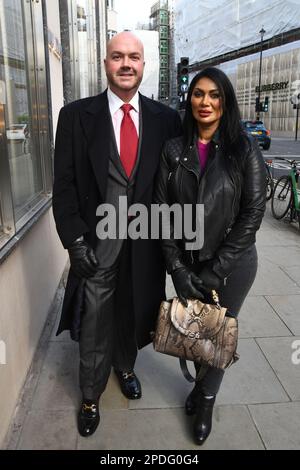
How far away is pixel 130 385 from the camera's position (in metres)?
2.55

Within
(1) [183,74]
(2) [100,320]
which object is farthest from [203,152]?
(1) [183,74]

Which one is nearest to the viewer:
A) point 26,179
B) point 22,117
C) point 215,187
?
point 215,187

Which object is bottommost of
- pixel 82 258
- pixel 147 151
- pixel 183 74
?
pixel 82 258

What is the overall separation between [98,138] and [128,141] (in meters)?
0.15

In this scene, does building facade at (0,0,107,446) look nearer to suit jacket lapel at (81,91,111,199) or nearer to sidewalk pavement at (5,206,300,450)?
sidewalk pavement at (5,206,300,450)

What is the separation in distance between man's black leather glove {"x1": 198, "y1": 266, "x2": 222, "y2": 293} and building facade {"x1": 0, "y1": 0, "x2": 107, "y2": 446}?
1014 millimetres

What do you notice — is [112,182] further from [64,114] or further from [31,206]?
[31,206]

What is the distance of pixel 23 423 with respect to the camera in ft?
7.44

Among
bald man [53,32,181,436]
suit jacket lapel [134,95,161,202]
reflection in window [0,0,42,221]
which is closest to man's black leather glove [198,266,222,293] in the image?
bald man [53,32,181,436]

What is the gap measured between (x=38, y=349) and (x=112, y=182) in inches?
62.1

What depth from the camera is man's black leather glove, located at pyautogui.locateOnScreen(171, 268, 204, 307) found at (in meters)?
1.97

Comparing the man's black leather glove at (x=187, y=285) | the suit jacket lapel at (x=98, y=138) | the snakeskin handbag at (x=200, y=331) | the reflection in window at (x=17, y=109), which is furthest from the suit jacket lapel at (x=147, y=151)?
the reflection in window at (x=17, y=109)

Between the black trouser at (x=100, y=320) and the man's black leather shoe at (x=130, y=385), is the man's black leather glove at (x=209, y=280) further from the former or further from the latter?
the man's black leather shoe at (x=130, y=385)

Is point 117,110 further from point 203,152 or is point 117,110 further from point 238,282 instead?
point 238,282
